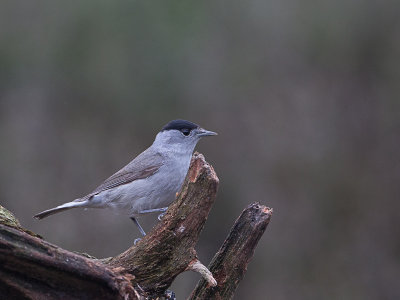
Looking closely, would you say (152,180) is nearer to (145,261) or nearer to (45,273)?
(145,261)

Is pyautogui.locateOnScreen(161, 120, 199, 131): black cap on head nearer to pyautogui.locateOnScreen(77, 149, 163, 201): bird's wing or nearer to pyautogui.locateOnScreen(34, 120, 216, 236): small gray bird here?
pyautogui.locateOnScreen(34, 120, 216, 236): small gray bird

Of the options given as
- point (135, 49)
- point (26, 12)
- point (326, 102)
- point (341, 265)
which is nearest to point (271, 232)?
→ point (341, 265)

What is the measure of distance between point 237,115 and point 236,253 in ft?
21.8

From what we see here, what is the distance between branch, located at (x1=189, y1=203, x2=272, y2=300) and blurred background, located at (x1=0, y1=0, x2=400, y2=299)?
5.71m

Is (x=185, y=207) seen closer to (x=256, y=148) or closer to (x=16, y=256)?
(x=16, y=256)

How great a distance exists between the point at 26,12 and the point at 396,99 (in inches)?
277

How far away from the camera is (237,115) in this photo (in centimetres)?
1160

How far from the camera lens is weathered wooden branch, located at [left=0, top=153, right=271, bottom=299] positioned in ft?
14.0

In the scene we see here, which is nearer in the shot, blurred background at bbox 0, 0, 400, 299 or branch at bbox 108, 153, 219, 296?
branch at bbox 108, 153, 219, 296

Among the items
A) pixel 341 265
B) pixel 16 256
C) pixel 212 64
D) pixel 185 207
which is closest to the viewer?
pixel 16 256

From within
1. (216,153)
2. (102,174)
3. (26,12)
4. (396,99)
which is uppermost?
(396,99)

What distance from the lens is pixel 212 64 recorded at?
1193 centimetres

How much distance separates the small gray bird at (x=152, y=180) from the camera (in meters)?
6.37

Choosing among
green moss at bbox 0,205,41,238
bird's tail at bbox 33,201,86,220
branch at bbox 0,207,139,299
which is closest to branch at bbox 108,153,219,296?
branch at bbox 0,207,139,299
